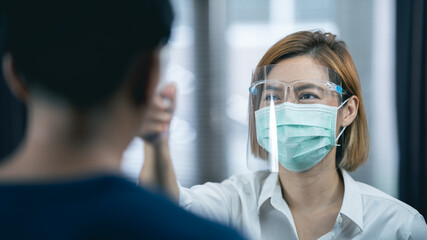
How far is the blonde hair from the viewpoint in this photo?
1322mm

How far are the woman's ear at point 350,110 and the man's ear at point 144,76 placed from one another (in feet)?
2.92

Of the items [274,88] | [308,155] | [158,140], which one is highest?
[274,88]

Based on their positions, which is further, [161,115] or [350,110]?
[350,110]

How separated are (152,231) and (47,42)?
0.27m

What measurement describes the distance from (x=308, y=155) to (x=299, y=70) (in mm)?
267

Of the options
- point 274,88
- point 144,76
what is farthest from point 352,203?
point 144,76

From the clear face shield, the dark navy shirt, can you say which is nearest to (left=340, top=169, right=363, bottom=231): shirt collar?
the clear face shield

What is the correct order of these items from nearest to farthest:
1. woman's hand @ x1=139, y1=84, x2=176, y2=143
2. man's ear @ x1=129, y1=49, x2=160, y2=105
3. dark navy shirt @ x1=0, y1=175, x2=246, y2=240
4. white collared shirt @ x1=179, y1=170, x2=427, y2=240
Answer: dark navy shirt @ x1=0, y1=175, x2=246, y2=240 < man's ear @ x1=129, y1=49, x2=160, y2=105 < woman's hand @ x1=139, y1=84, x2=176, y2=143 < white collared shirt @ x1=179, y1=170, x2=427, y2=240

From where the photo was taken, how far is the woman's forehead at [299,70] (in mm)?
1296

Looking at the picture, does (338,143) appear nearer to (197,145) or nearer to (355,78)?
(355,78)

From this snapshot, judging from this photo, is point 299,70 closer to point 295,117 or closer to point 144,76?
point 295,117

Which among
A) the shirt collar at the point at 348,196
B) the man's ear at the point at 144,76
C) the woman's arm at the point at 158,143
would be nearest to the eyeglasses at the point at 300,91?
the shirt collar at the point at 348,196

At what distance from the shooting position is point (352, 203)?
1.31 meters

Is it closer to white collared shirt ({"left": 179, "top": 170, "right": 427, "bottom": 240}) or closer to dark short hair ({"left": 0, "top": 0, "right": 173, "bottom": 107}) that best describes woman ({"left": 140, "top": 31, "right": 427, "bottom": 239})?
white collared shirt ({"left": 179, "top": 170, "right": 427, "bottom": 240})
